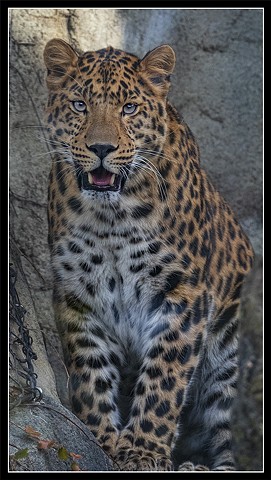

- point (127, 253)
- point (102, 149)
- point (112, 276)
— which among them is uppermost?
point (102, 149)

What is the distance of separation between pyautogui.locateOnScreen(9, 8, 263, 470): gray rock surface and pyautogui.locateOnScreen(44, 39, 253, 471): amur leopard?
58.3 inches

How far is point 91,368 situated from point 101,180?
1531mm

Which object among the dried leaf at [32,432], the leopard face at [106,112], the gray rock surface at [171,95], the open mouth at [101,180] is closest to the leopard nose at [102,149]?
the leopard face at [106,112]

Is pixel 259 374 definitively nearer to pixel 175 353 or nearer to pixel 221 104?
pixel 175 353

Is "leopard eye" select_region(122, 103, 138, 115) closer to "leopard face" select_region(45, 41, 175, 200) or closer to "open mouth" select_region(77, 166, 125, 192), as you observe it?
"leopard face" select_region(45, 41, 175, 200)

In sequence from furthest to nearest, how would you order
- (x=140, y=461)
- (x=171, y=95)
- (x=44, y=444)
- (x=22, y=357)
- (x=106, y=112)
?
(x=171, y=95)
(x=22, y=357)
(x=106, y=112)
(x=140, y=461)
(x=44, y=444)

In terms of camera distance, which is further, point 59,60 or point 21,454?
point 59,60

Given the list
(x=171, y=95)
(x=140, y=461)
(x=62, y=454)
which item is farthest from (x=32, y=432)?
(x=171, y=95)

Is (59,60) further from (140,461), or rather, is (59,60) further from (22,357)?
(140,461)

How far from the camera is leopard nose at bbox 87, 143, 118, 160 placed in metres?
7.40

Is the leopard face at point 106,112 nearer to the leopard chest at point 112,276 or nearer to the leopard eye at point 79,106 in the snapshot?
the leopard eye at point 79,106

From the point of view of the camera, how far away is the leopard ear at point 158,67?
8031mm

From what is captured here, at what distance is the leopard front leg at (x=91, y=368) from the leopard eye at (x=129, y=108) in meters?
1.55

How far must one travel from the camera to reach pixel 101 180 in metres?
7.55
